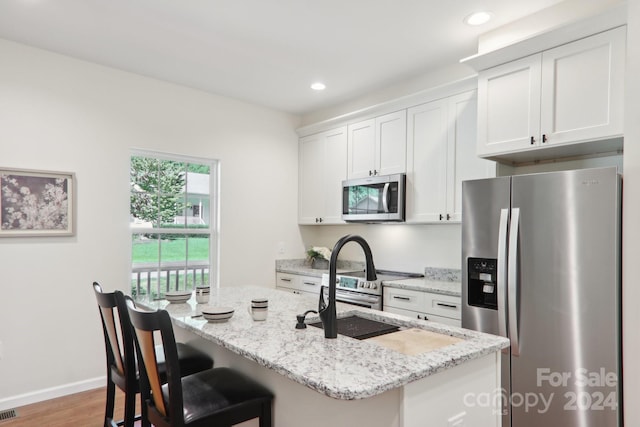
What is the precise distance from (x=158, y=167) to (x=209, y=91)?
0.95 meters

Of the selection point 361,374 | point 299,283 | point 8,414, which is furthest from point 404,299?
point 8,414

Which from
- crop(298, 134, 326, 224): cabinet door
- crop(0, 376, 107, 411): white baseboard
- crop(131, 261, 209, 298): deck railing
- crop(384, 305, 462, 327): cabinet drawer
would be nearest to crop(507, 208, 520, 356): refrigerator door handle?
crop(384, 305, 462, 327): cabinet drawer

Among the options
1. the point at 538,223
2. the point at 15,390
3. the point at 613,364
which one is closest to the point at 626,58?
the point at 538,223

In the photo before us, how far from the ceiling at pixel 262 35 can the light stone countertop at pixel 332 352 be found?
74.9 inches

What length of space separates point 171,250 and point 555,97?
138 inches

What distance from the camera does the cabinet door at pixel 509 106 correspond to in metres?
2.54

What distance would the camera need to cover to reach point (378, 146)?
12.8 feet

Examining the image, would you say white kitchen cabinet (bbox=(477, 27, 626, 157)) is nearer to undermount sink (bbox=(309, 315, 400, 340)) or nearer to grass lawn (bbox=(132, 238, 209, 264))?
undermount sink (bbox=(309, 315, 400, 340))

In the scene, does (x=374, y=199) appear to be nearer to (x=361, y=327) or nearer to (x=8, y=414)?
(x=361, y=327)

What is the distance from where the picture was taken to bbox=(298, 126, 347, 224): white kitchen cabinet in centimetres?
432

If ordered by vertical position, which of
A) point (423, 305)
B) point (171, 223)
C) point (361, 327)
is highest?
point (171, 223)

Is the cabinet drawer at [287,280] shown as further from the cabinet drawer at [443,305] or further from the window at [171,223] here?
the cabinet drawer at [443,305]

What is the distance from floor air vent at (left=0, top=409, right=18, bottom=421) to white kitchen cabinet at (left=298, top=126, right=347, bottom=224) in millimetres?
3095

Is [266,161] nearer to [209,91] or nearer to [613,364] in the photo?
[209,91]
